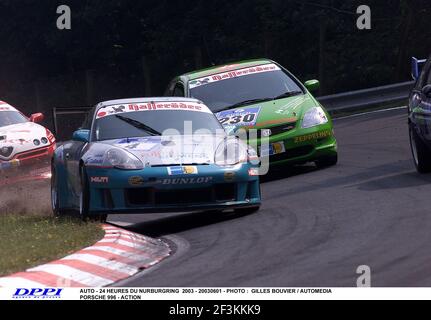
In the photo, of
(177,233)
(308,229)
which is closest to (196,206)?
(177,233)

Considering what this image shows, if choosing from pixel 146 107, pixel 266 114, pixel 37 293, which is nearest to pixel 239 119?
pixel 266 114

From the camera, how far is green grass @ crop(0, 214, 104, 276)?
882 cm

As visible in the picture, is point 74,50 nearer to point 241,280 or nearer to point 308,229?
point 308,229

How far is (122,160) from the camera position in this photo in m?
11.0

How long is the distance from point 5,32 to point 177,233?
25053mm

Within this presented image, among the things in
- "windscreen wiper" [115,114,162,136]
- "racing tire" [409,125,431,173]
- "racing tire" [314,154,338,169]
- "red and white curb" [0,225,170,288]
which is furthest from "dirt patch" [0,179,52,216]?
"racing tire" [409,125,431,173]

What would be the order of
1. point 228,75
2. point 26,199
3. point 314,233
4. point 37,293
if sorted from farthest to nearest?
point 228,75 < point 26,199 < point 314,233 < point 37,293

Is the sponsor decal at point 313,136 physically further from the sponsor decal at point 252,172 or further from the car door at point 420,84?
the sponsor decal at point 252,172

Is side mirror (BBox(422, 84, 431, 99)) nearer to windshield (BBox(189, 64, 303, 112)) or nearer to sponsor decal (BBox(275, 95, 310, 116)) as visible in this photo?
sponsor decal (BBox(275, 95, 310, 116))

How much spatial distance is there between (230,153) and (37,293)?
4241 mm

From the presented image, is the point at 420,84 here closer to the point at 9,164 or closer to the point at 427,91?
the point at 427,91

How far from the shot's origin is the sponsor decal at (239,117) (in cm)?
1450

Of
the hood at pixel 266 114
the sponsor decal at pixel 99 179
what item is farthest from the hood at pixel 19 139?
the sponsor decal at pixel 99 179

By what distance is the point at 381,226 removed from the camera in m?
9.57
